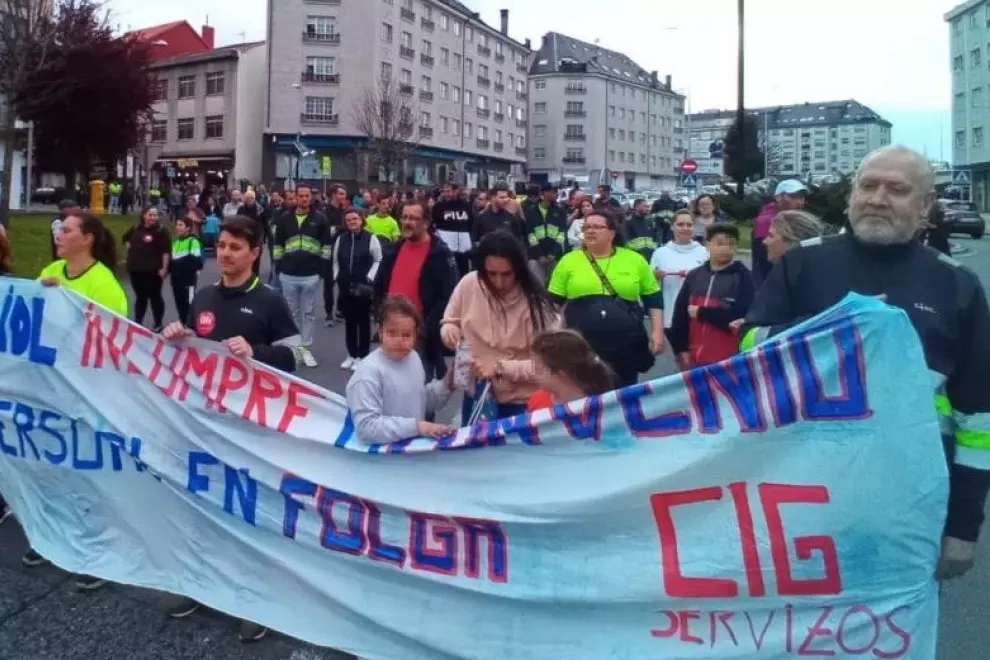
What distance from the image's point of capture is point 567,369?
4.04 meters

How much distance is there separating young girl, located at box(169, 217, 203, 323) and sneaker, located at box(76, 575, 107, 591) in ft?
27.0

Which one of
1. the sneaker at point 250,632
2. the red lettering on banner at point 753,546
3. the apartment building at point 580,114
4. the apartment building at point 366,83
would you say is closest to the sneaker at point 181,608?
the sneaker at point 250,632

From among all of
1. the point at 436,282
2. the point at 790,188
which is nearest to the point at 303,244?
the point at 436,282

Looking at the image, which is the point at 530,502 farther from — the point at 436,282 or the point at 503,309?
the point at 436,282

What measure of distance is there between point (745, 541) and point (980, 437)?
0.79 meters

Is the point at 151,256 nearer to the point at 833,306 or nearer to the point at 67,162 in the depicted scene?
the point at 833,306

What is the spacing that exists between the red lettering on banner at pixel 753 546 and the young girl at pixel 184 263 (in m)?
10.5

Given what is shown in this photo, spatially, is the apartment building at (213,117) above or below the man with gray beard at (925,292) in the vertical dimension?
above

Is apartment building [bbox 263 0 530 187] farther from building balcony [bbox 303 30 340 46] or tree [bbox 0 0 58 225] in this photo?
tree [bbox 0 0 58 225]

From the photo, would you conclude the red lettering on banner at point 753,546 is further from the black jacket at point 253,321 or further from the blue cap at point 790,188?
the blue cap at point 790,188

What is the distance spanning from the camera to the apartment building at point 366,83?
63562mm

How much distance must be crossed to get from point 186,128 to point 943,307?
228ft

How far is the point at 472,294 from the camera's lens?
529 cm

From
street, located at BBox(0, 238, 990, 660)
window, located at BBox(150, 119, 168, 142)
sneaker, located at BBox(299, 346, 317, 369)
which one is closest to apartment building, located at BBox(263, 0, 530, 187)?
window, located at BBox(150, 119, 168, 142)
